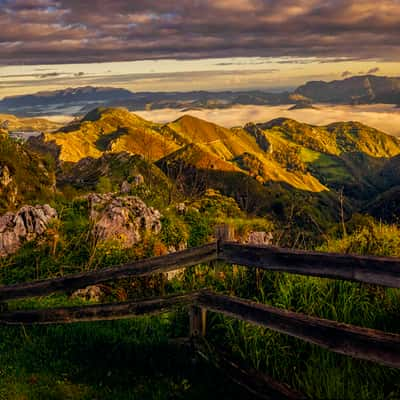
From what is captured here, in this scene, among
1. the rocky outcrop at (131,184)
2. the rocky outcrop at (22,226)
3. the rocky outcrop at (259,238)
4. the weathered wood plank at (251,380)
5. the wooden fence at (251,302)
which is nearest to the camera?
the wooden fence at (251,302)

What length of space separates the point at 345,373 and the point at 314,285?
1.77 metres

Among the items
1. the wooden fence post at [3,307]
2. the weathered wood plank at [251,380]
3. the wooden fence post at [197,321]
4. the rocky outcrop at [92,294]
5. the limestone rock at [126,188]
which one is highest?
the limestone rock at [126,188]

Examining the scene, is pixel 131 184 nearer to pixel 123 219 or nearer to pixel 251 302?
pixel 123 219

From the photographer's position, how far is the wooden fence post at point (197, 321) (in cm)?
753

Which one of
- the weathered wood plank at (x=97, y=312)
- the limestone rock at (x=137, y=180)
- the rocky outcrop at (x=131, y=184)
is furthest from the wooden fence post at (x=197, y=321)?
the limestone rock at (x=137, y=180)

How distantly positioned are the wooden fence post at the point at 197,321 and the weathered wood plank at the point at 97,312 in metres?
0.20

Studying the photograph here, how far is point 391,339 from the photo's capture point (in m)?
4.98

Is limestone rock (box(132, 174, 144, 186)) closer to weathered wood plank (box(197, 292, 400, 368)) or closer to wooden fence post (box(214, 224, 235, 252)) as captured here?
wooden fence post (box(214, 224, 235, 252))

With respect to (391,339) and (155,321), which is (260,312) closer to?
(391,339)

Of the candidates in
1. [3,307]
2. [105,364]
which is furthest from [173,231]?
[105,364]

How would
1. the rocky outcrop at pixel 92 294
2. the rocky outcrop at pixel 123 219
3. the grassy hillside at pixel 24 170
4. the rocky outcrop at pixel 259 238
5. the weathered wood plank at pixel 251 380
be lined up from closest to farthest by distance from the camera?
the weathered wood plank at pixel 251 380
the rocky outcrop at pixel 92 294
the rocky outcrop at pixel 123 219
the rocky outcrop at pixel 259 238
the grassy hillside at pixel 24 170

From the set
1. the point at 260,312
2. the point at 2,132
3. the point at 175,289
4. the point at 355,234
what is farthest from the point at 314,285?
the point at 2,132

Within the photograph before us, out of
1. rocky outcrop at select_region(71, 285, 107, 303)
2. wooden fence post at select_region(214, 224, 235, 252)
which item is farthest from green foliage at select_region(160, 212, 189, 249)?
wooden fence post at select_region(214, 224, 235, 252)

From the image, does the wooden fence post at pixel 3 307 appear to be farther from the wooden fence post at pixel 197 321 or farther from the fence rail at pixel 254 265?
the wooden fence post at pixel 197 321
